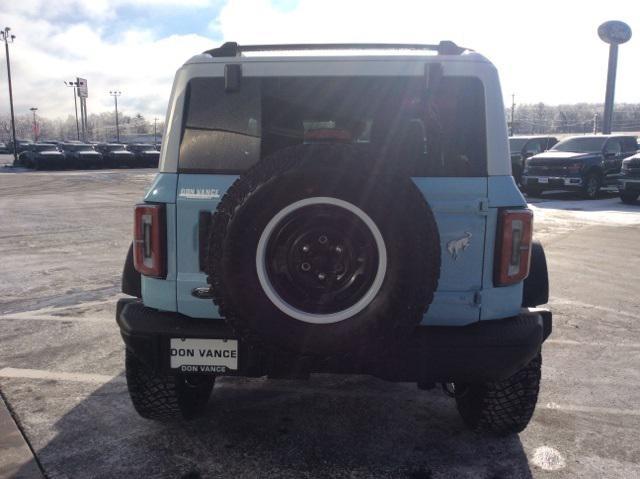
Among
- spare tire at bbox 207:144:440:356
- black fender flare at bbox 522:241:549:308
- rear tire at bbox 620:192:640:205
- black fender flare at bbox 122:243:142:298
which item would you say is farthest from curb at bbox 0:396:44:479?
rear tire at bbox 620:192:640:205

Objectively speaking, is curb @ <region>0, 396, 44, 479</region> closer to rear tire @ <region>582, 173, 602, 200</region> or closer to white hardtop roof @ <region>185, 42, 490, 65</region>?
white hardtop roof @ <region>185, 42, 490, 65</region>

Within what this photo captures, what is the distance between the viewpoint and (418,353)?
2641 mm

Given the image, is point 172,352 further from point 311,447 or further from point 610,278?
point 610,278

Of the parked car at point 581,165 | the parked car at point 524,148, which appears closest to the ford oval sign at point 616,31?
the parked car at point 524,148

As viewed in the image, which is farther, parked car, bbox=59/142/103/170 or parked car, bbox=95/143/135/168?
parked car, bbox=95/143/135/168

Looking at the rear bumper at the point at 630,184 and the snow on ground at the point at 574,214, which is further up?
the rear bumper at the point at 630,184

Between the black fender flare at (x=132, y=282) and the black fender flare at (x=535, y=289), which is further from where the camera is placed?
the black fender flare at (x=132, y=282)

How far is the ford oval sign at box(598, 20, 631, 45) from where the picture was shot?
29.8 metres

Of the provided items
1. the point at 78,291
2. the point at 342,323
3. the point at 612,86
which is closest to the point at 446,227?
the point at 342,323

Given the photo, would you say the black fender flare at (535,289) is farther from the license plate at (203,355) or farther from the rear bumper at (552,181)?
the rear bumper at (552,181)

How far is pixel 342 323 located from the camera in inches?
95.3

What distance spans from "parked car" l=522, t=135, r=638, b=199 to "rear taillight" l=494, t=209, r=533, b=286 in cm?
1511

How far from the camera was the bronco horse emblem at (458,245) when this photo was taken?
2.78 meters

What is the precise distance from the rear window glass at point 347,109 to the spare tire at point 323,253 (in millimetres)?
469
